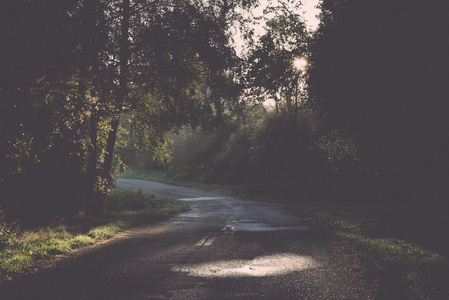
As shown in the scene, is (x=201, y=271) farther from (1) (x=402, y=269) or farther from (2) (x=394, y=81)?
(2) (x=394, y=81)

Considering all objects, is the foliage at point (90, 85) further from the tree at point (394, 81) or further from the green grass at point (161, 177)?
the green grass at point (161, 177)

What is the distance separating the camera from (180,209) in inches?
772

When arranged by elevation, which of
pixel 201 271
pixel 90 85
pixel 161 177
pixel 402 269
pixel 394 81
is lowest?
pixel 161 177

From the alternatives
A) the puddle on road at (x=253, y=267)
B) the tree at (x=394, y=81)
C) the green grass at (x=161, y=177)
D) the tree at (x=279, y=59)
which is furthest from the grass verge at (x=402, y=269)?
the green grass at (x=161, y=177)

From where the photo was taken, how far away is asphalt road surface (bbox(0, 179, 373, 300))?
16.7ft

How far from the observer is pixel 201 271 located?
6.29m

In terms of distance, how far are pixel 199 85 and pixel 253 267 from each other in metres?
11.8

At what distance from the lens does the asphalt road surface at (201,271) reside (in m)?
5.09

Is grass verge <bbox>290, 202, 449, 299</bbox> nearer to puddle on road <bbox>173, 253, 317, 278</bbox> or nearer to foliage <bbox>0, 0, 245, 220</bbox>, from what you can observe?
puddle on road <bbox>173, 253, 317, 278</bbox>

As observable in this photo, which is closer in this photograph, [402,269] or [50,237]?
[402,269]

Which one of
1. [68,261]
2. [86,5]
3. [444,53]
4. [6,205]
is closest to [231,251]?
[68,261]

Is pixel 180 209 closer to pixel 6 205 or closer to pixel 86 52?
pixel 6 205

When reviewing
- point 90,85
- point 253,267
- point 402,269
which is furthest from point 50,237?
point 402,269

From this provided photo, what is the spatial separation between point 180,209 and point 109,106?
1059 cm
